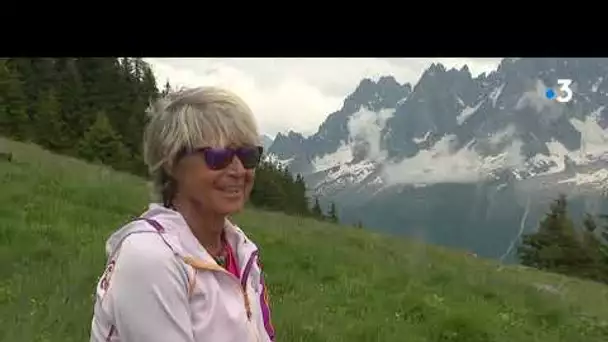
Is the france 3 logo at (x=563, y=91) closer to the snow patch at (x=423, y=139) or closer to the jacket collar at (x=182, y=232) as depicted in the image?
the jacket collar at (x=182, y=232)

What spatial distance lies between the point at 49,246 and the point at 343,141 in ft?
20.3

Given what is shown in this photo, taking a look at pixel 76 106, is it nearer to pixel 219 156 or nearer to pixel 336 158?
pixel 336 158

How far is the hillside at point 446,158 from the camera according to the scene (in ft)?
31.7

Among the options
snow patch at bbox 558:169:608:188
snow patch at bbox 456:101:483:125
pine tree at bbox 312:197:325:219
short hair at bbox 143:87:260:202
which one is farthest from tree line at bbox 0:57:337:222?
short hair at bbox 143:87:260:202

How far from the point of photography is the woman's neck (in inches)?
69.9

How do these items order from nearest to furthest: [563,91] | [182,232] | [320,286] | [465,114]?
[182,232]
[563,91]
[320,286]
[465,114]

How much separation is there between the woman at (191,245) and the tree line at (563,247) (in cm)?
1804

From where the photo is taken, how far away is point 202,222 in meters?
1.78

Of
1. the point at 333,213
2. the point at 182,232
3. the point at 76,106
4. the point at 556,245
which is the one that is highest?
the point at 76,106

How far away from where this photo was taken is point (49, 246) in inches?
267

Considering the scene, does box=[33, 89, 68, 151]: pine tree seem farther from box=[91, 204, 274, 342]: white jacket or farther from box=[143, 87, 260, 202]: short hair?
box=[91, 204, 274, 342]: white jacket

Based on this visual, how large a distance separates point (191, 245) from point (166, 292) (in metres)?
0.12

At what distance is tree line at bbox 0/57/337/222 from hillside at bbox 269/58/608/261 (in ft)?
45.9

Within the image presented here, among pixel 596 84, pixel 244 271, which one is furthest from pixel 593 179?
pixel 244 271
